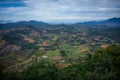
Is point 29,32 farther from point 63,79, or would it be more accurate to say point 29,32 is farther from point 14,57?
point 63,79

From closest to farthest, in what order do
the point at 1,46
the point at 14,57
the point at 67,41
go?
1. the point at 14,57
2. the point at 1,46
3. the point at 67,41

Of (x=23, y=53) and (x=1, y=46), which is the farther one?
(x=1, y=46)

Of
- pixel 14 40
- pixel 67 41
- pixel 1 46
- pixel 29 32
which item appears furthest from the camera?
pixel 29 32

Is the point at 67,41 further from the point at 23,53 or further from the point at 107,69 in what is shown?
the point at 107,69

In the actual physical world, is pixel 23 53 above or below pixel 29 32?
below

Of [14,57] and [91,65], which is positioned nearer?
[91,65]

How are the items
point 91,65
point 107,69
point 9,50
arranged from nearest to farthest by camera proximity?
point 107,69 → point 91,65 → point 9,50

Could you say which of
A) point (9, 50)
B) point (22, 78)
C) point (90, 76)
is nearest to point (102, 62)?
point (90, 76)

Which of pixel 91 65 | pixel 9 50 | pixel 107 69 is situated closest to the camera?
pixel 107 69

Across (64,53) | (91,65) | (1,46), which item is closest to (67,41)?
(64,53)
